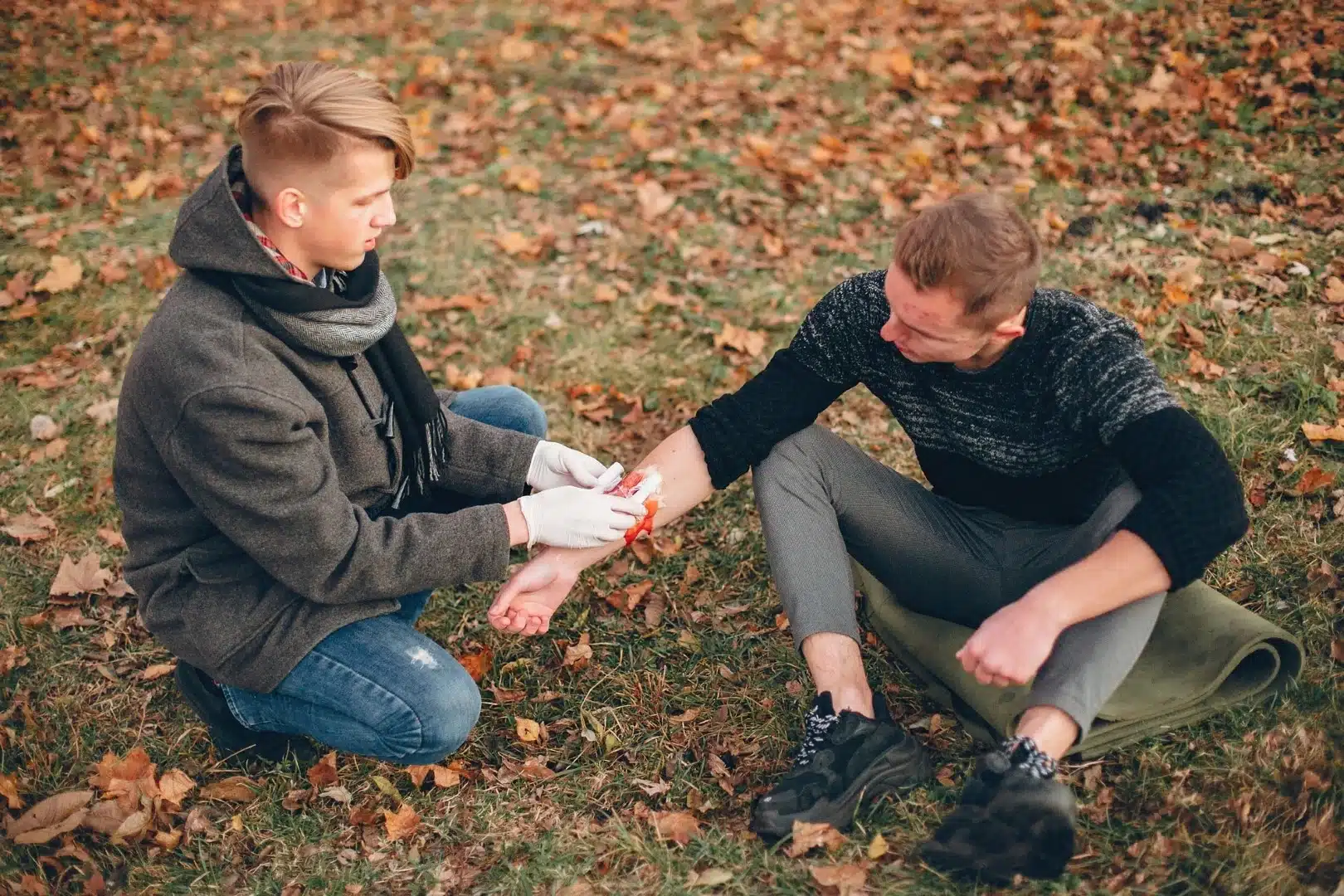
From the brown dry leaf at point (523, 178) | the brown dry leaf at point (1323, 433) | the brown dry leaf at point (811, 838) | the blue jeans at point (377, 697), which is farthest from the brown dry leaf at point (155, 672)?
the brown dry leaf at point (1323, 433)

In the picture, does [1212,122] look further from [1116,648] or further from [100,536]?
[100,536]

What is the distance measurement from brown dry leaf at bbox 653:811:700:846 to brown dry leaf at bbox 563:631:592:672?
2.22 feet

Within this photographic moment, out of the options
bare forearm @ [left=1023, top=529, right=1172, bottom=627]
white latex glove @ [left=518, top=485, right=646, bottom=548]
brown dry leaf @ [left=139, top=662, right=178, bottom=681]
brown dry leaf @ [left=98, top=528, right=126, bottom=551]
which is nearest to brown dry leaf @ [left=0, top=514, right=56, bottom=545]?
brown dry leaf @ [left=98, top=528, right=126, bottom=551]

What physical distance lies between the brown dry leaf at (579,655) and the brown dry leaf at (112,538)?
1.81 m

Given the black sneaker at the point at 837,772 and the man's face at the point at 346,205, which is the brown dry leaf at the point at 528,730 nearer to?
the black sneaker at the point at 837,772

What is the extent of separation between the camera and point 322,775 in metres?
2.97

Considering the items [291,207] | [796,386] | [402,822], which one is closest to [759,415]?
[796,386]

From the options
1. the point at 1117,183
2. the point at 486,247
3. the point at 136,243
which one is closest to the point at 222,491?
the point at 486,247

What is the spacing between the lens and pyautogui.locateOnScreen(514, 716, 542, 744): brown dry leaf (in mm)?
3066

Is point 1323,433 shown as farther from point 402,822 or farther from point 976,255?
point 402,822

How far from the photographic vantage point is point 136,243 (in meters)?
5.57

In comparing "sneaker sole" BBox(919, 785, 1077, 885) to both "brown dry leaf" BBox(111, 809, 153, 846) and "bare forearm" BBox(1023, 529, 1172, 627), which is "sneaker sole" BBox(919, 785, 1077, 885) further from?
"brown dry leaf" BBox(111, 809, 153, 846)

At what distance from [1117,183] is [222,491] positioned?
481 cm

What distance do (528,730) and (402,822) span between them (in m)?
0.45
